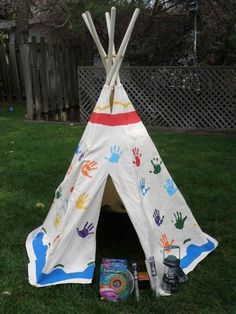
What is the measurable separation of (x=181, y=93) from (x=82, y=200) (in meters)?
5.87

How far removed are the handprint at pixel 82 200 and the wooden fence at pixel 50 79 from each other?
20.6 feet

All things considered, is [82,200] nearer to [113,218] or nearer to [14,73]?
[113,218]

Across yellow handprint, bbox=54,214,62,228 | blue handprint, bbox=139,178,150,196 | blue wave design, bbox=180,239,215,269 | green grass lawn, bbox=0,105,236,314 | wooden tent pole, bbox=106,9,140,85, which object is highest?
wooden tent pole, bbox=106,9,140,85

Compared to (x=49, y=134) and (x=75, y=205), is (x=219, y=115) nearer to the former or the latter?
(x=49, y=134)

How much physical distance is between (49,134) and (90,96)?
174 centimetres

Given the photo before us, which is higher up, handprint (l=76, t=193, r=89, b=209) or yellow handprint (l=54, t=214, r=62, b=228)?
handprint (l=76, t=193, r=89, b=209)

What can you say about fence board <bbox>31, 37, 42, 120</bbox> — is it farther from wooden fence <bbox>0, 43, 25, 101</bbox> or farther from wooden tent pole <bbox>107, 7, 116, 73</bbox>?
wooden tent pole <bbox>107, 7, 116, 73</bbox>

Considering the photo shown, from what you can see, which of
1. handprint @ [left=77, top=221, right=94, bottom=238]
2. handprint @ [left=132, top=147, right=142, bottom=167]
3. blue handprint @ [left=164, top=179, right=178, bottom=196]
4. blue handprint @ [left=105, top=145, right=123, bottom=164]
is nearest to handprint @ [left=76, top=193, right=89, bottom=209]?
handprint @ [left=77, top=221, right=94, bottom=238]

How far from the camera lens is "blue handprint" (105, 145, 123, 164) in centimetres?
307

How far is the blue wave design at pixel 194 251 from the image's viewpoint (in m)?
3.29

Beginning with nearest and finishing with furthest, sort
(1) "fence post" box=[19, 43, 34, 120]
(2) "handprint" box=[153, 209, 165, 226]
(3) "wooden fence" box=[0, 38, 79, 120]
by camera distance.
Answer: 1. (2) "handprint" box=[153, 209, 165, 226]
2. (1) "fence post" box=[19, 43, 34, 120]
3. (3) "wooden fence" box=[0, 38, 79, 120]

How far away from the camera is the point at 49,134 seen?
7805 mm

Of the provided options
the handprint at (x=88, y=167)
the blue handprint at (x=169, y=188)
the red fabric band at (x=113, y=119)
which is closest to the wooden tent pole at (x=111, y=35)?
the red fabric band at (x=113, y=119)

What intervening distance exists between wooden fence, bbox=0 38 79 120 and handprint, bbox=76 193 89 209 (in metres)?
6.29
